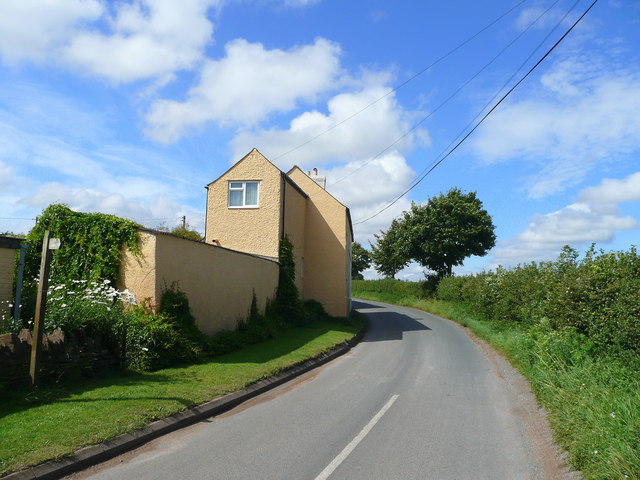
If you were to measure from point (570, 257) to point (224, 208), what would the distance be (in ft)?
50.8

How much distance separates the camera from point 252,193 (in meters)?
23.5

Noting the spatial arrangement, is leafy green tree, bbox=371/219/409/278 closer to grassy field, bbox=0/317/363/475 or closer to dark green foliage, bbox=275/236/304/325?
dark green foliage, bbox=275/236/304/325

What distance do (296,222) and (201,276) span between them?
12.6 meters

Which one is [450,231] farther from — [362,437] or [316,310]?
[362,437]

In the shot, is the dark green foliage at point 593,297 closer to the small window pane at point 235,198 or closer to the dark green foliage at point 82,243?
the dark green foliage at point 82,243

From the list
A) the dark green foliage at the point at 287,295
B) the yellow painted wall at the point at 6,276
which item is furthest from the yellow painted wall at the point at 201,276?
the yellow painted wall at the point at 6,276

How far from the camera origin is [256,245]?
23109 mm

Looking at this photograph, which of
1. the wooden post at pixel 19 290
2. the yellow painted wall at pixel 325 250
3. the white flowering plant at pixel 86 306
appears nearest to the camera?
the white flowering plant at pixel 86 306

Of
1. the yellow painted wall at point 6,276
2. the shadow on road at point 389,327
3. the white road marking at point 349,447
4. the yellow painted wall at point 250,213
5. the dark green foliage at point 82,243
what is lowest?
the white road marking at point 349,447

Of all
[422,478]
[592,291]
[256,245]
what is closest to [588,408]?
[422,478]

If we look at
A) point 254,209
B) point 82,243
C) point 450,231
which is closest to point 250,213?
point 254,209

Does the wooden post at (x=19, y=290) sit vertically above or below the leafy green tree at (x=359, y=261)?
below

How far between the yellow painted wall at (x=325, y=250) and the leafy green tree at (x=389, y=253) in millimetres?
17711

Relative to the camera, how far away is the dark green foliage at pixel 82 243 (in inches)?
493
